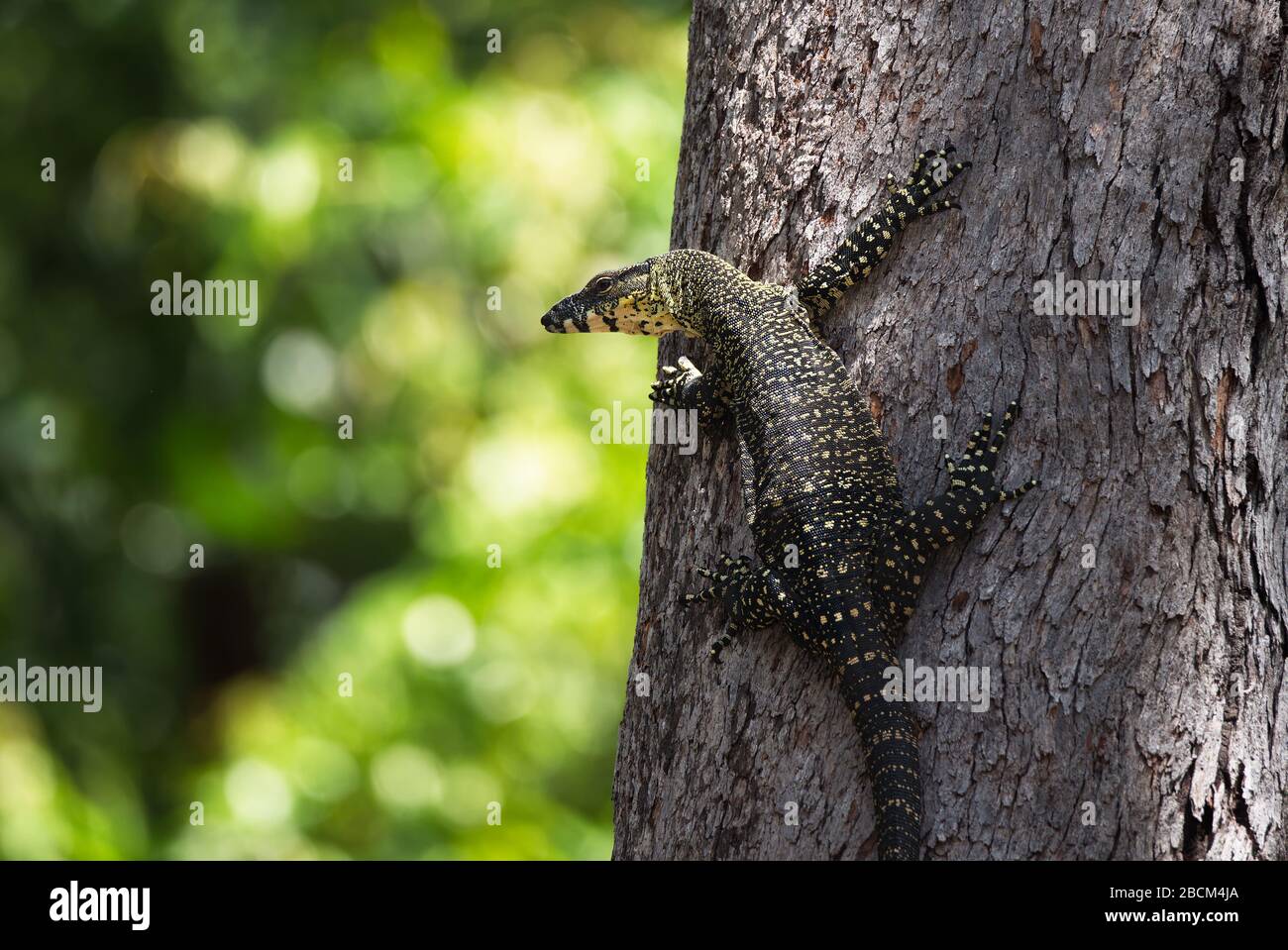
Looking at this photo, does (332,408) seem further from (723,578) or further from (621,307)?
(723,578)

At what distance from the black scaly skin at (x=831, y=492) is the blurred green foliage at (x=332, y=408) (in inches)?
160

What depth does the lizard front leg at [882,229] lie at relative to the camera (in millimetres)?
3965

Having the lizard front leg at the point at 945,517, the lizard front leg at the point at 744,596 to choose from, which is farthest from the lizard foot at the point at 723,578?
the lizard front leg at the point at 945,517

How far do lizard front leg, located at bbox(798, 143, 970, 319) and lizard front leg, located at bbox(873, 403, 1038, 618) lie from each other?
0.69 m

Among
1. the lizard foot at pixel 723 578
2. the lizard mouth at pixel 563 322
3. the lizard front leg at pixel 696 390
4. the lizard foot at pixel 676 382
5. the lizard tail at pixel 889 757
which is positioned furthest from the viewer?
the lizard mouth at pixel 563 322

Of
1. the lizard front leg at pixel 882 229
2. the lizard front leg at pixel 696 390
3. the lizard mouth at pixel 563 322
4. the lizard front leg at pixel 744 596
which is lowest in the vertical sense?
the lizard front leg at pixel 744 596

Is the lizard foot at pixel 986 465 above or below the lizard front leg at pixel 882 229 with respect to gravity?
below

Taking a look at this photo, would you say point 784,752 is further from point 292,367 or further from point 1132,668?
point 292,367

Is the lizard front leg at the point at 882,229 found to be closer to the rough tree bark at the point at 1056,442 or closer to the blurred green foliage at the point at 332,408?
the rough tree bark at the point at 1056,442

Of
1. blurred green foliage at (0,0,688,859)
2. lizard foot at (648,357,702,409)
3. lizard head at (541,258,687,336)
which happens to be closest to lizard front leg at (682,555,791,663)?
lizard foot at (648,357,702,409)

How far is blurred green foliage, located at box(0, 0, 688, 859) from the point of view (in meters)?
8.55

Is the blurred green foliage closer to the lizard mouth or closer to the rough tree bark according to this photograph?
the lizard mouth

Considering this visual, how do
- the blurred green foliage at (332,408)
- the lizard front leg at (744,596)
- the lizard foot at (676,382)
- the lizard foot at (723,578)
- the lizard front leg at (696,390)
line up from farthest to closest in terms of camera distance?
the blurred green foliage at (332,408) < the lizard foot at (676,382) < the lizard front leg at (696,390) < the lizard foot at (723,578) < the lizard front leg at (744,596)

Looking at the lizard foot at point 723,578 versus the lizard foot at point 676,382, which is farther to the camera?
the lizard foot at point 676,382
